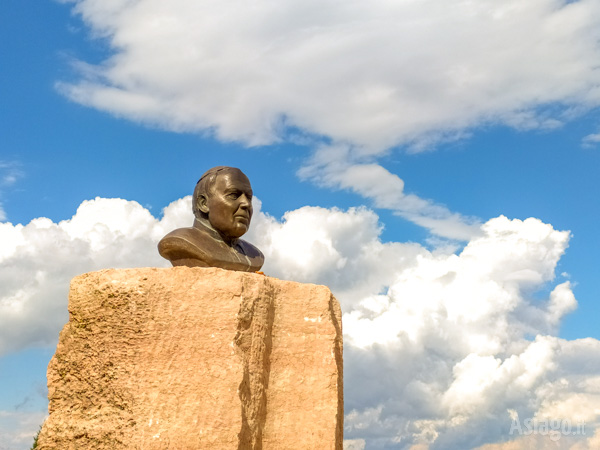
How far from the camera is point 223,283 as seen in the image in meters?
5.66

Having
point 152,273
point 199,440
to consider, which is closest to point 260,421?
point 199,440

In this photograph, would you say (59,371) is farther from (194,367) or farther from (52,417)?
(194,367)

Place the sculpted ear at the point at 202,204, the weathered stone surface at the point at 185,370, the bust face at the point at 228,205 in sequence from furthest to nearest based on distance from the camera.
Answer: the sculpted ear at the point at 202,204
the bust face at the point at 228,205
the weathered stone surface at the point at 185,370

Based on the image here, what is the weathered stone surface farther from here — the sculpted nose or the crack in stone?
the sculpted nose

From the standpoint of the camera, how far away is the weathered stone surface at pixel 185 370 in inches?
209

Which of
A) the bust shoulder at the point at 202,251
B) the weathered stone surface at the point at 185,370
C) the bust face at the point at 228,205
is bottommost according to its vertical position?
the weathered stone surface at the point at 185,370

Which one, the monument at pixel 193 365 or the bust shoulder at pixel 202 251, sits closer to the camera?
the monument at pixel 193 365

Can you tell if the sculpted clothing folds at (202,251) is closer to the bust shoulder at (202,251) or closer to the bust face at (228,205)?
the bust shoulder at (202,251)

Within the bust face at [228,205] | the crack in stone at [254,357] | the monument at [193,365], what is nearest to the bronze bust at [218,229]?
the bust face at [228,205]

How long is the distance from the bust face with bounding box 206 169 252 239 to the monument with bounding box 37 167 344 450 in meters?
1.51

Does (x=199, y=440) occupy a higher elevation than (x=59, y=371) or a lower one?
lower

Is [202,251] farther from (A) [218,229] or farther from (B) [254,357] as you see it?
(B) [254,357]

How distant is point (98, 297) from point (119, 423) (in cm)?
101

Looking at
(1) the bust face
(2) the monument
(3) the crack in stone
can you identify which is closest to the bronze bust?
(1) the bust face
